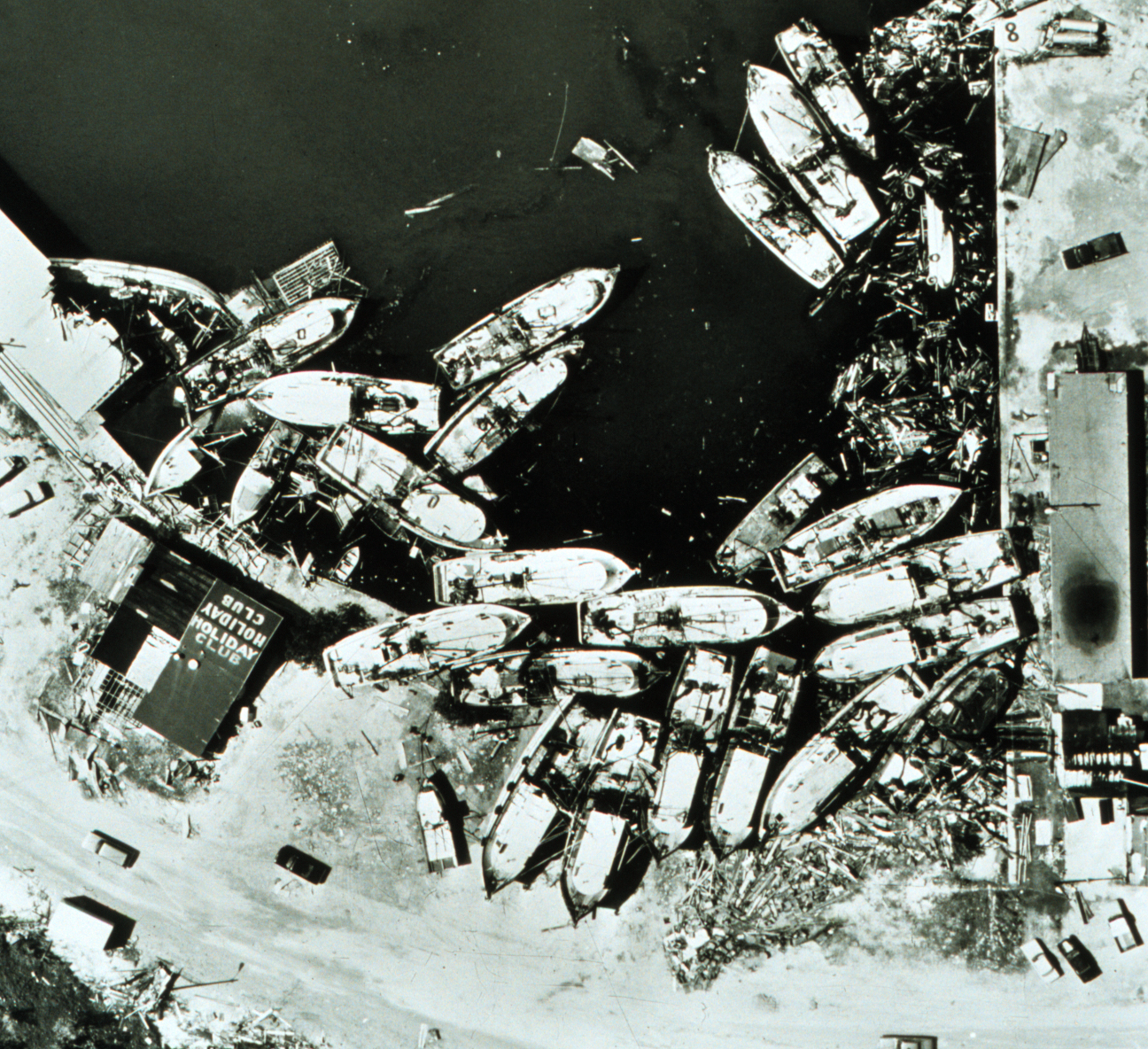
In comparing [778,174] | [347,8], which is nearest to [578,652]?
[778,174]

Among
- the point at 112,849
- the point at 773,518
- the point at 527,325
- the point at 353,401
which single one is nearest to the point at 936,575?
the point at 773,518

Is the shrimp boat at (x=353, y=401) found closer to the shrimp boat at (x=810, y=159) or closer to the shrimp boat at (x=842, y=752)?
the shrimp boat at (x=810, y=159)

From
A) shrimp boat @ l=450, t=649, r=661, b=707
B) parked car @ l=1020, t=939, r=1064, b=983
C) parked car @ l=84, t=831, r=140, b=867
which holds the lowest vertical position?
parked car @ l=84, t=831, r=140, b=867

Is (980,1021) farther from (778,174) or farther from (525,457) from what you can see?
(778,174)

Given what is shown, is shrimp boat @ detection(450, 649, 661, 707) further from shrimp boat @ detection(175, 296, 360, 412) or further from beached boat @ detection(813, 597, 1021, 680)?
shrimp boat @ detection(175, 296, 360, 412)

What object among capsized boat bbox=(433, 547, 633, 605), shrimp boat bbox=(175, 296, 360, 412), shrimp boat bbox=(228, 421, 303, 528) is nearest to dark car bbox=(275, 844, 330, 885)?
capsized boat bbox=(433, 547, 633, 605)

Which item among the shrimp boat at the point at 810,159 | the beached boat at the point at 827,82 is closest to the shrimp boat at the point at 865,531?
the shrimp boat at the point at 810,159

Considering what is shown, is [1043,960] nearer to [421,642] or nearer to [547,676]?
[547,676]
